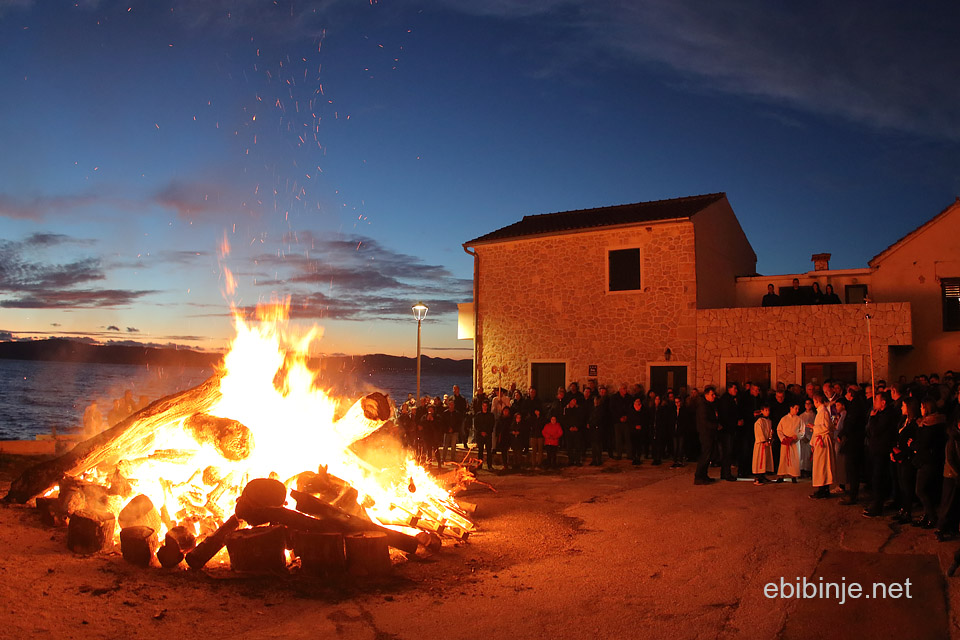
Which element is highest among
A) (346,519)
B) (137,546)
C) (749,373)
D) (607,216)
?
(607,216)

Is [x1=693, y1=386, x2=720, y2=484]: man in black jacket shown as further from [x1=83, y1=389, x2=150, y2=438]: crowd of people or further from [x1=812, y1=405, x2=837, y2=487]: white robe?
[x1=83, y1=389, x2=150, y2=438]: crowd of people

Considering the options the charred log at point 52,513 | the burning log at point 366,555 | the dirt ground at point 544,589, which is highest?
the charred log at point 52,513

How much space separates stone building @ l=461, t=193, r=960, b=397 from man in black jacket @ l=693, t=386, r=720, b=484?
579cm

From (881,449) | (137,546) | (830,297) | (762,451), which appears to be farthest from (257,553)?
(830,297)

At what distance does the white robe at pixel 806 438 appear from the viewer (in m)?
12.0

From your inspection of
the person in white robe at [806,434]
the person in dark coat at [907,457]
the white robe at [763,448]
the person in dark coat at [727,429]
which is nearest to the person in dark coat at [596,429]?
the person in dark coat at [727,429]

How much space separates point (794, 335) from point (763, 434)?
19.9 ft

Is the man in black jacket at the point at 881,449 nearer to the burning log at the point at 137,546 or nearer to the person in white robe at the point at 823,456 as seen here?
the person in white robe at the point at 823,456

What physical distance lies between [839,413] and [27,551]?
1115cm

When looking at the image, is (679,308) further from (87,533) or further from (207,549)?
(87,533)

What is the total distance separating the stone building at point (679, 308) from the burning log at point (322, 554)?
13.4m

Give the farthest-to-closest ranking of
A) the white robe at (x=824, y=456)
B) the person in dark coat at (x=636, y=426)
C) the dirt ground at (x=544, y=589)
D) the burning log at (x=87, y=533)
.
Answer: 1. the person in dark coat at (x=636, y=426)
2. the white robe at (x=824, y=456)
3. the burning log at (x=87, y=533)
4. the dirt ground at (x=544, y=589)

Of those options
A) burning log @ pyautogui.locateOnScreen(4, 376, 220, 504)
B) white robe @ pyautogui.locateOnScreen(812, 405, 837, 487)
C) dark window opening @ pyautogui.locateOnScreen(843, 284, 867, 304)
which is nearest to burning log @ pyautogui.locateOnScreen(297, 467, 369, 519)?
burning log @ pyautogui.locateOnScreen(4, 376, 220, 504)

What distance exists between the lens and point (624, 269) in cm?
1952
